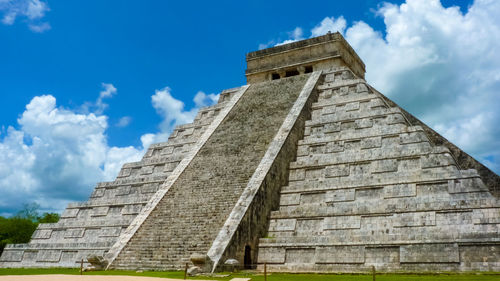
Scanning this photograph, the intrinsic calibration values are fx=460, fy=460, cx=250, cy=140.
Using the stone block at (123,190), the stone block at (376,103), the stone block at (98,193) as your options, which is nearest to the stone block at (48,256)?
the stone block at (98,193)

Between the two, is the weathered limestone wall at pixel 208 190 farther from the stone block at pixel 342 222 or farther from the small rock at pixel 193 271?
the stone block at pixel 342 222

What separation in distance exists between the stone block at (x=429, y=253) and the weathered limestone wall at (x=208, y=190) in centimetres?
483

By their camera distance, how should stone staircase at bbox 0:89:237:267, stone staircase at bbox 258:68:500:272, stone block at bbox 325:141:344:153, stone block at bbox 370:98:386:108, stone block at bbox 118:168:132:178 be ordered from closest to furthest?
1. stone staircase at bbox 258:68:500:272
2. stone block at bbox 325:141:344:153
3. stone block at bbox 370:98:386:108
4. stone staircase at bbox 0:89:237:267
5. stone block at bbox 118:168:132:178

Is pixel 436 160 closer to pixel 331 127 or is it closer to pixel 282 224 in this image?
pixel 331 127

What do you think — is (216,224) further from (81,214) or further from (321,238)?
(81,214)

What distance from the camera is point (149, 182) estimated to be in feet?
54.8

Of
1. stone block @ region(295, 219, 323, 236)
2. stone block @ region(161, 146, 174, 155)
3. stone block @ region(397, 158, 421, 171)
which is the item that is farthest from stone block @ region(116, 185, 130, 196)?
stone block @ region(397, 158, 421, 171)

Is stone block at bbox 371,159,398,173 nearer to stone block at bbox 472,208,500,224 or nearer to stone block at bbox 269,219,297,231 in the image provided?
stone block at bbox 472,208,500,224

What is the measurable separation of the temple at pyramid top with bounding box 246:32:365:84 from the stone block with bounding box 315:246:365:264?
1083 centimetres

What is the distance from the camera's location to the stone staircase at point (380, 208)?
1055 cm

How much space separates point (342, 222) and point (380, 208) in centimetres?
104

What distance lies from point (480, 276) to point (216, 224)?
653cm

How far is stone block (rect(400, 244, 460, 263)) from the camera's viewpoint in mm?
10336

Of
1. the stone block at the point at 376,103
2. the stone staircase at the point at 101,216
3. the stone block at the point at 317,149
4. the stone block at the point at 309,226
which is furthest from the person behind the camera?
the stone staircase at the point at 101,216
